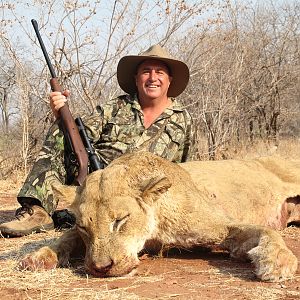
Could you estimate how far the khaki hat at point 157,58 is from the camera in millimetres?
5617

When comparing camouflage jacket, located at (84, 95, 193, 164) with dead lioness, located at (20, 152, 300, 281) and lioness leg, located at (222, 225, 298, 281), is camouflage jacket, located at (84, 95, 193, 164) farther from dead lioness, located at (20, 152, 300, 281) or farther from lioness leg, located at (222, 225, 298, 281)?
lioness leg, located at (222, 225, 298, 281)

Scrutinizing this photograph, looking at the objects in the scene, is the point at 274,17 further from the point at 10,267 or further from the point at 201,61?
the point at 10,267

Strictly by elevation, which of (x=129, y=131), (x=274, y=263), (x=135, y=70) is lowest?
(x=274, y=263)

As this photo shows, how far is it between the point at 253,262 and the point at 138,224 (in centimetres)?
72

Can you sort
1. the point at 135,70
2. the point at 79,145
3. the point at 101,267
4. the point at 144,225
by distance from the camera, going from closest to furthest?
the point at 101,267 → the point at 144,225 → the point at 79,145 → the point at 135,70

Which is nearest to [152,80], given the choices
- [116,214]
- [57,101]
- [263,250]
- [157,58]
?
[157,58]

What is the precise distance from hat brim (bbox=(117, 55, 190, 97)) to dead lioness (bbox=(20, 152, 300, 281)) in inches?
63.4

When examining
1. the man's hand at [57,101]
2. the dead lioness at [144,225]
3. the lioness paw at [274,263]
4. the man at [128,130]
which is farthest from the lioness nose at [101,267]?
the man's hand at [57,101]

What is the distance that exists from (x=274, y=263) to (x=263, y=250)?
141 mm

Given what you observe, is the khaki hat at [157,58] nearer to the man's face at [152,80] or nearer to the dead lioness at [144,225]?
the man's face at [152,80]

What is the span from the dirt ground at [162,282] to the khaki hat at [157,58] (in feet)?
7.60

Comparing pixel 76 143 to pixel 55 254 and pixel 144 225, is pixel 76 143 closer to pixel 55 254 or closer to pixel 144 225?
pixel 55 254

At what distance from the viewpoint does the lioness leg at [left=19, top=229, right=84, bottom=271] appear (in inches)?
140

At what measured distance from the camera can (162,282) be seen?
3.21 m
